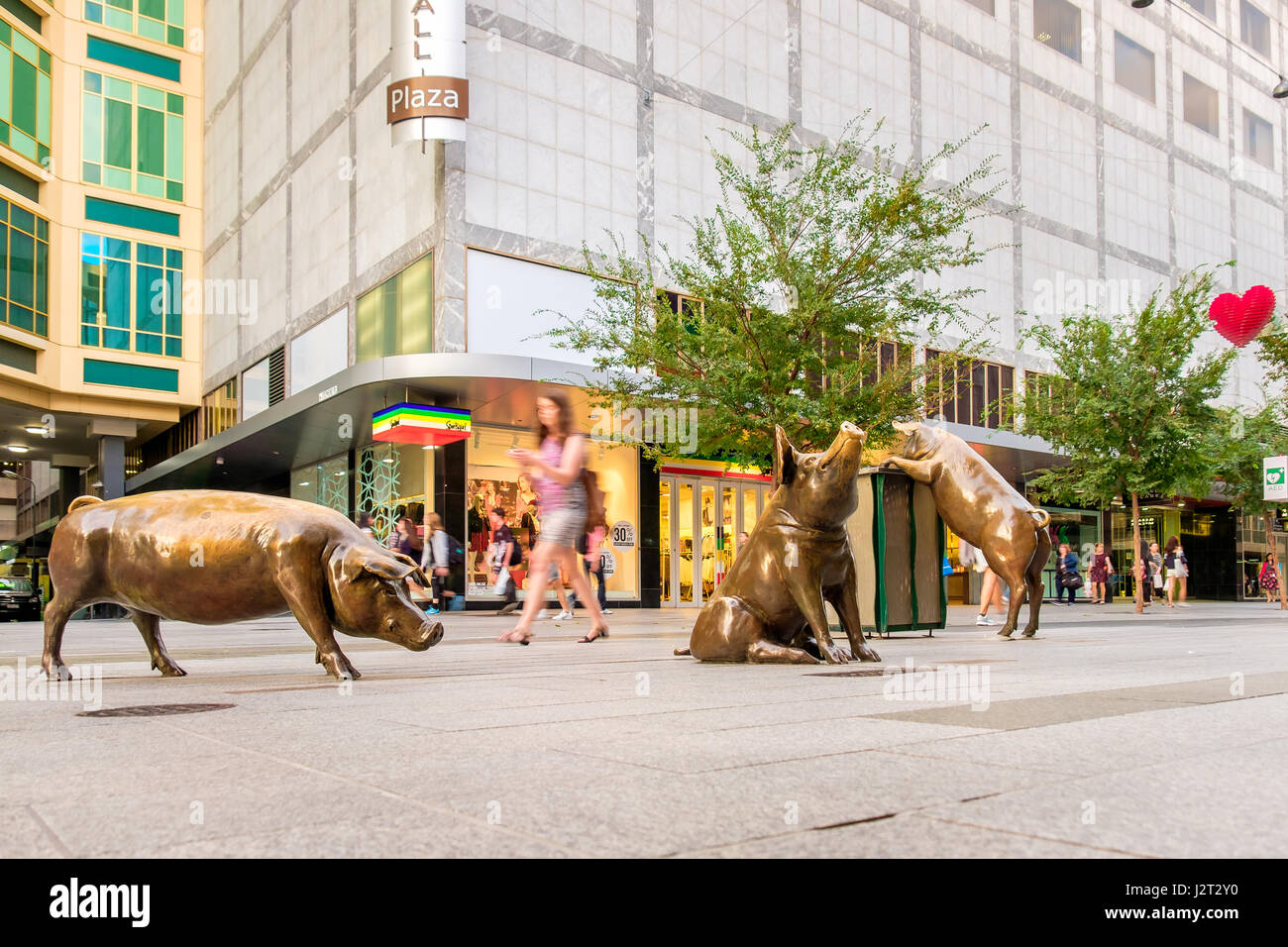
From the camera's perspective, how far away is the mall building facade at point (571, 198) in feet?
72.1

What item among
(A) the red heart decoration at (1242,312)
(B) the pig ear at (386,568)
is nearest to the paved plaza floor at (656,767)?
(B) the pig ear at (386,568)

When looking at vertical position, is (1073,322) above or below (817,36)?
below

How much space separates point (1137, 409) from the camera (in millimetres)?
22875

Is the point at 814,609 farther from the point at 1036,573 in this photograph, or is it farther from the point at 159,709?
the point at 1036,573

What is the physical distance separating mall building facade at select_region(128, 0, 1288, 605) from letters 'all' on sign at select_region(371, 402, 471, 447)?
0.37 meters

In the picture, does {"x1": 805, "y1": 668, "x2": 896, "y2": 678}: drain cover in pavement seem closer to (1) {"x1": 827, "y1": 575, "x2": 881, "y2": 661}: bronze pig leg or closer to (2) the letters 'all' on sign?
(1) {"x1": 827, "y1": 575, "x2": 881, "y2": 661}: bronze pig leg

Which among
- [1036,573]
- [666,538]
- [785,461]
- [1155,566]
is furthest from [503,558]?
[1155,566]

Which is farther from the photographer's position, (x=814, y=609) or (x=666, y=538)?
(x=666, y=538)

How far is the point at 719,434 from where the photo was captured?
16406mm

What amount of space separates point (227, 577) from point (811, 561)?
3.31 meters

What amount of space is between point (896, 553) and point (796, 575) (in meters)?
5.44

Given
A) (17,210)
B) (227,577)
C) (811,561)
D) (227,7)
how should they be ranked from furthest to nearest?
1. (227,7)
2. (17,210)
3. (811,561)
4. (227,577)
